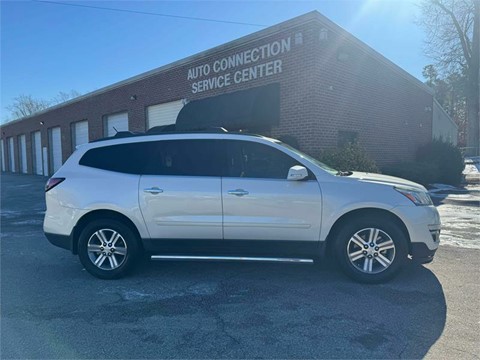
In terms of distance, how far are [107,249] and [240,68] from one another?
930 cm

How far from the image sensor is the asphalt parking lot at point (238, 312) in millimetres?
2957

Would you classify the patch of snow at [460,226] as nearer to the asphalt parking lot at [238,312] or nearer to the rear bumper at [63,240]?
the asphalt parking lot at [238,312]

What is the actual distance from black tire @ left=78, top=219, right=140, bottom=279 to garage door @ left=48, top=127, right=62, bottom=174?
77.4ft

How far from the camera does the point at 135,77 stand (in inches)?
679

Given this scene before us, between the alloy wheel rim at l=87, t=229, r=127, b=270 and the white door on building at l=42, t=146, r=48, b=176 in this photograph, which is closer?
the alloy wheel rim at l=87, t=229, r=127, b=270

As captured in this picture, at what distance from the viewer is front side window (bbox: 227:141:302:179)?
4.46 m

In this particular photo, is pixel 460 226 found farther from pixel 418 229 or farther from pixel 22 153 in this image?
pixel 22 153

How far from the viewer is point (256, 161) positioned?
14.9 feet

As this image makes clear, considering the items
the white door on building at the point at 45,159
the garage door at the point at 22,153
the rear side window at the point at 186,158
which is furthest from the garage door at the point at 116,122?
the garage door at the point at 22,153

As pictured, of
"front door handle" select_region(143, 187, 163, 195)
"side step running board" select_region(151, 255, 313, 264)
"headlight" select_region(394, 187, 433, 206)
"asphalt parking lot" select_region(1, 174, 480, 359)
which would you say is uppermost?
"front door handle" select_region(143, 187, 163, 195)

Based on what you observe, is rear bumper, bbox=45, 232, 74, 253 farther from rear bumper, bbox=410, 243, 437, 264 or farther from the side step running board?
rear bumper, bbox=410, 243, 437, 264

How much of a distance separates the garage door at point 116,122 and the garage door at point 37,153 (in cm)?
1238

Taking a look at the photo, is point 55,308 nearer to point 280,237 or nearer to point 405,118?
point 280,237

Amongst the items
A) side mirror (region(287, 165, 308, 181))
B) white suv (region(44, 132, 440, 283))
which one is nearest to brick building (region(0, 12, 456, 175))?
white suv (region(44, 132, 440, 283))
